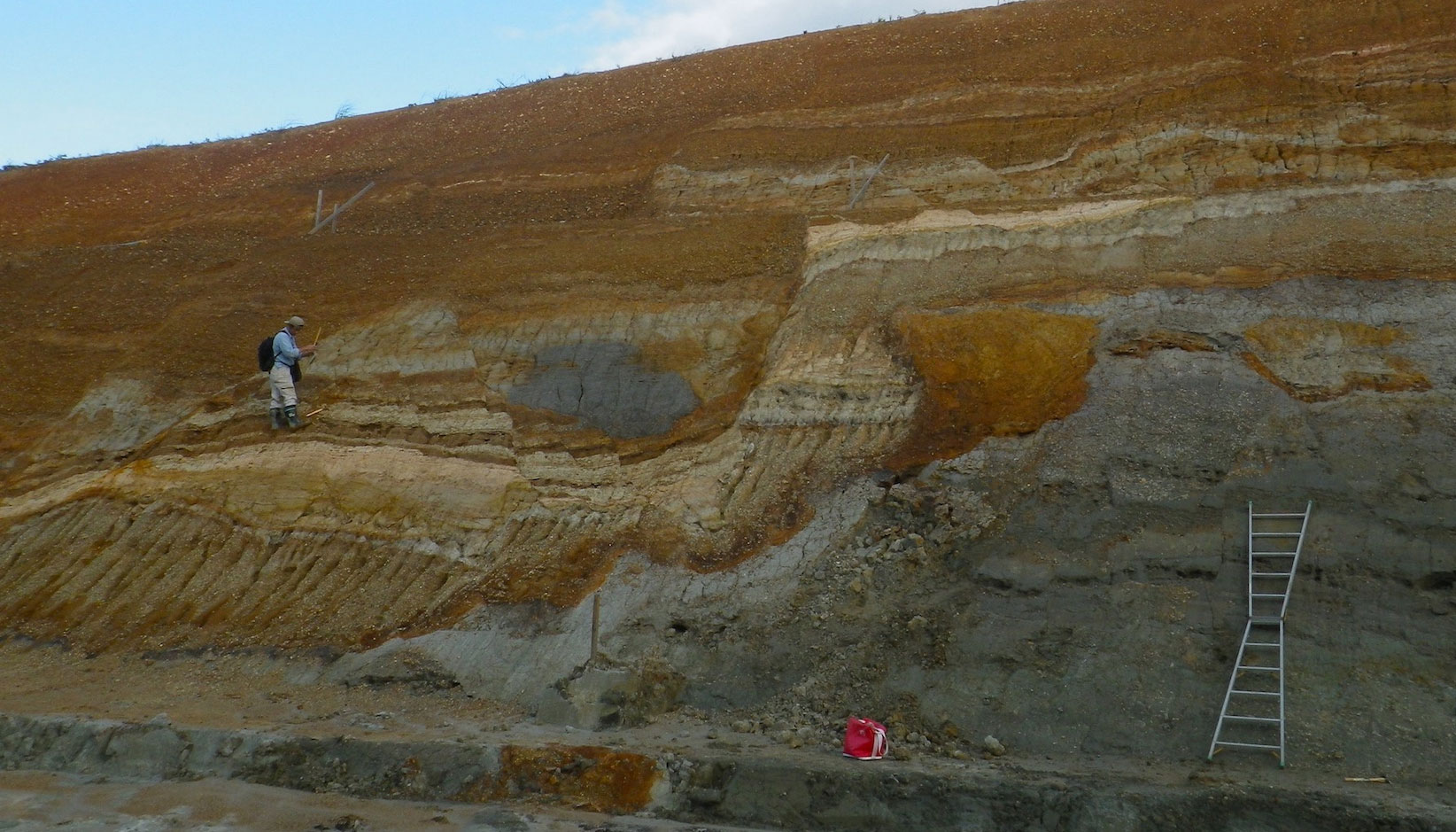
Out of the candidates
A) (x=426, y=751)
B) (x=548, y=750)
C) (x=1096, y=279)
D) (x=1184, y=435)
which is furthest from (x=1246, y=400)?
(x=426, y=751)

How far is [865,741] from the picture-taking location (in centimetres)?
927

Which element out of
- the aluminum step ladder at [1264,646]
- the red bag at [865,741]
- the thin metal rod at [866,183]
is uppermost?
the thin metal rod at [866,183]

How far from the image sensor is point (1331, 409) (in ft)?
35.7

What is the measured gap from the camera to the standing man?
14.7 metres

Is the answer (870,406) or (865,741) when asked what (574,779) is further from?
(870,406)

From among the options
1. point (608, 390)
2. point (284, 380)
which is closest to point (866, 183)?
point (608, 390)

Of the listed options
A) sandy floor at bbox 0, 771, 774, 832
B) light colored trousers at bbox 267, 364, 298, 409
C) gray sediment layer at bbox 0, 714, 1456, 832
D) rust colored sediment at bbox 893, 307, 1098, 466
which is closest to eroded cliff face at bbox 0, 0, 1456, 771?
rust colored sediment at bbox 893, 307, 1098, 466

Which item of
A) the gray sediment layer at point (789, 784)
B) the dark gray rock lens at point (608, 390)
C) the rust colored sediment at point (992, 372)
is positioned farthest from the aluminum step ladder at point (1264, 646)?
the dark gray rock lens at point (608, 390)

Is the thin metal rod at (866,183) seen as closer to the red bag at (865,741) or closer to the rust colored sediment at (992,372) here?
the rust colored sediment at (992,372)

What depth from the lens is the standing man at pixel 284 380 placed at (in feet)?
48.3

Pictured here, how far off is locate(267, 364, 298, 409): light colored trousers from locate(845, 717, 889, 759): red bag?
8.54m

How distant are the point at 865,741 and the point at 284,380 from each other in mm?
8898

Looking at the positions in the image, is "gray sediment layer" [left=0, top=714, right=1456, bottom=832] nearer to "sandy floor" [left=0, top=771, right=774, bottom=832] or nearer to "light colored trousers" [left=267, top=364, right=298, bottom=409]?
"sandy floor" [left=0, top=771, right=774, bottom=832]

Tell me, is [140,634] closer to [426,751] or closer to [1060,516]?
[426,751]
